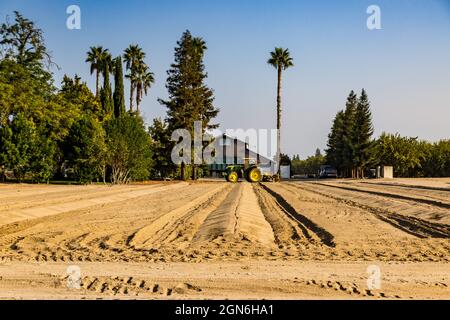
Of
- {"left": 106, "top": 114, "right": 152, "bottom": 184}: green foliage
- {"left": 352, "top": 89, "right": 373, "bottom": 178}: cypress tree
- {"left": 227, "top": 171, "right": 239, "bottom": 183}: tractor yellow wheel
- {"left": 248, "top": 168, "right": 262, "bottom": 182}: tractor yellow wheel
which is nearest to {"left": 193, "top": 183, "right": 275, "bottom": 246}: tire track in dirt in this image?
{"left": 248, "top": 168, "right": 262, "bottom": 182}: tractor yellow wheel

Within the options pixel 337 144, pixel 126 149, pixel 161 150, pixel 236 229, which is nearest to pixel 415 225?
pixel 236 229

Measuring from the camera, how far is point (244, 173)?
40750 millimetres

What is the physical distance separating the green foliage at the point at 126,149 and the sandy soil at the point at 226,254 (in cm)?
2480

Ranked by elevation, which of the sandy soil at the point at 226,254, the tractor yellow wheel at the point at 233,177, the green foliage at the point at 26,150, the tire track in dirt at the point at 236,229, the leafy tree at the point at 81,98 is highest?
the leafy tree at the point at 81,98

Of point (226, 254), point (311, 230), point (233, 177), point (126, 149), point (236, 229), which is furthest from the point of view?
point (233, 177)

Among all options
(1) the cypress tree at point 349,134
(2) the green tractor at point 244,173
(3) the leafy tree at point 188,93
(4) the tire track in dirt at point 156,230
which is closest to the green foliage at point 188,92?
(3) the leafy tree at point 188,93

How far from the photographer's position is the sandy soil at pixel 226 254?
20.1 ft

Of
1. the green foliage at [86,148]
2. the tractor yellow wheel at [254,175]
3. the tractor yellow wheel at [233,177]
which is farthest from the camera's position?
the tractor yellow wheel at [233,177]

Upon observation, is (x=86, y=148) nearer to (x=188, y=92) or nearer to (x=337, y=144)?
(x=188, y=92)

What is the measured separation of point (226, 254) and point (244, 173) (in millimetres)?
32182

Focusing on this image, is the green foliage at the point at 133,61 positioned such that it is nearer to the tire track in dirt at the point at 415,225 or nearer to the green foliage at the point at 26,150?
the green foliage at the point at 26,150

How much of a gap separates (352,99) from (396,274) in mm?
70814

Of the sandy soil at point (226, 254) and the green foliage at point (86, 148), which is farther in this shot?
the green foliage at point (86, 148)

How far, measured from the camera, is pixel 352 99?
2953 inches
